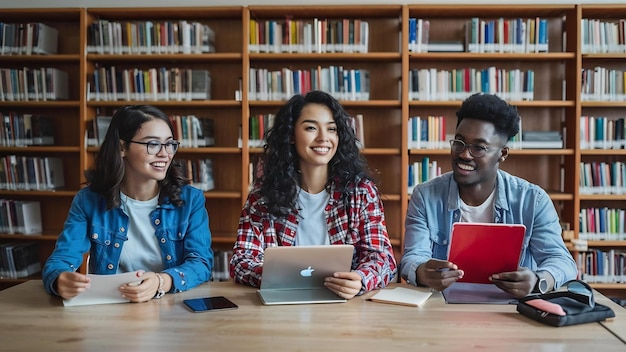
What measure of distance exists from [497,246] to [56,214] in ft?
12.2

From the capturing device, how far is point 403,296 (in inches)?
66.0

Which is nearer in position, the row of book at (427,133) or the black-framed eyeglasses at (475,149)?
the black-framed eyeglasses at (475,149)

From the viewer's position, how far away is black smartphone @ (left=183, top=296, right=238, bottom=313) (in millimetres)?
1560

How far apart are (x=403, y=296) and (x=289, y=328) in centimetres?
43

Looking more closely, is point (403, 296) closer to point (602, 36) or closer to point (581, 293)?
point (581, 293)

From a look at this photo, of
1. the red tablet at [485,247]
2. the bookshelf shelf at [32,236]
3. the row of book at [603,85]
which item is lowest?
the bookshelf shelf at [32,236]

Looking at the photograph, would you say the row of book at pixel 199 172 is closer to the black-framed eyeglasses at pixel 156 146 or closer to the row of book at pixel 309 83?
the row of book at pixel 309 83

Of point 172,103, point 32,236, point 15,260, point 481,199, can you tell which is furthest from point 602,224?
point 15,260

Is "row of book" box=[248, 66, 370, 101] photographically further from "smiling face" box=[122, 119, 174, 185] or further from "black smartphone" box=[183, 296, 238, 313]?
"black smartphone" box=[183, 296, 238, 313]

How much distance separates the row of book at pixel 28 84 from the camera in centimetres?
407

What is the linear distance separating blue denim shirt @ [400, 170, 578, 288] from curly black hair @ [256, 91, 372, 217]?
264mm

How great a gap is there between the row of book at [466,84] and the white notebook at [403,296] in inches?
92.5

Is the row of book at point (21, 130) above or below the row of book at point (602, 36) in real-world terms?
below

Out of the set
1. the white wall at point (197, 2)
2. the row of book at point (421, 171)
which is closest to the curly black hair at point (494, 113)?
the row of book at point (421, 171)
